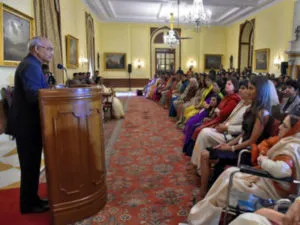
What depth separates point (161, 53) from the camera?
54.1ft

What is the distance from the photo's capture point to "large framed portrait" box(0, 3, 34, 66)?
4449mm

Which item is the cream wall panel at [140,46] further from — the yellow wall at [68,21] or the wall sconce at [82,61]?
the wall sconce at [82,61]

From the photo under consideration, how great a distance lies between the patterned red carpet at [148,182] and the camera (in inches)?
95.7

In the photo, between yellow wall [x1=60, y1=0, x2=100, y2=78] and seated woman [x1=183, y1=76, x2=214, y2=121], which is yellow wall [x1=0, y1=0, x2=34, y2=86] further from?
seated woman [x1=183, y1=76, x2=214, y2=121]

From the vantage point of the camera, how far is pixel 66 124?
7.16 feet

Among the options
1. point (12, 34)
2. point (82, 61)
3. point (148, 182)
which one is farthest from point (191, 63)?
point (148, 182)

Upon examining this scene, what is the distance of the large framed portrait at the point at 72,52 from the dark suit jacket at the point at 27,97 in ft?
21.5

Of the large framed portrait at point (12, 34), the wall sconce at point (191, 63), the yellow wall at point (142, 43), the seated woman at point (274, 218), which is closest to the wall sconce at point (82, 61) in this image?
the large framed portrait at point (12, 34)

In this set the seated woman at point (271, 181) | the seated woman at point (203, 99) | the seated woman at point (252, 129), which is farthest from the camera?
the seated woman at point (203, 99)

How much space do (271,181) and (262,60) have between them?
37.1ft

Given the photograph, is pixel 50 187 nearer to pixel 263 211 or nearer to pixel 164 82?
pixel 263 211

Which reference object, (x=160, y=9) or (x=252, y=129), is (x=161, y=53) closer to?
(x=160, y=9)

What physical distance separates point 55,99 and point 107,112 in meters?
6.16

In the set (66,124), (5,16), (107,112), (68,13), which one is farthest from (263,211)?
(68,13)
